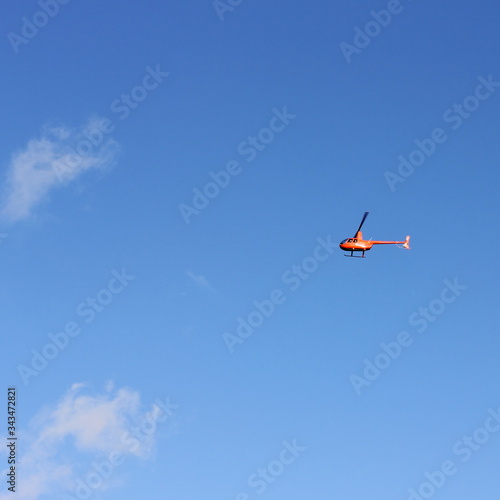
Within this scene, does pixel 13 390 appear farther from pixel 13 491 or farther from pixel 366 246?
pixel 366 246

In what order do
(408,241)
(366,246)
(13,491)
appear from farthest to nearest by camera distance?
(408,241) < (366,246) < (13,491)

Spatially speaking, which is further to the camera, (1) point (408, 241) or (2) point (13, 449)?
(1) point (408, 241)

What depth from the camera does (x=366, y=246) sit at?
126125 mm

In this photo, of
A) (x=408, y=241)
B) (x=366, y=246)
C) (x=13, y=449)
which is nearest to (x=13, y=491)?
(x=13, y=449)

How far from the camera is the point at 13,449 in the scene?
368 feet

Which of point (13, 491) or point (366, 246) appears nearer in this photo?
point (13, 491)

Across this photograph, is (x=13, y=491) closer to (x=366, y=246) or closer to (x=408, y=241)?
(x=366, y=246)

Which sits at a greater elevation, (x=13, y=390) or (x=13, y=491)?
(x=13, y=390)

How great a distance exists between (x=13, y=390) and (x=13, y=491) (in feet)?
43.1

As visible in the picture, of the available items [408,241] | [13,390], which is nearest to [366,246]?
[408,241]

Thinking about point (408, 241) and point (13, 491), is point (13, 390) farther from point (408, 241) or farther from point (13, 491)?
point (408, 241)

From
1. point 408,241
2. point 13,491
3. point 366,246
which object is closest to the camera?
→ point 13,491

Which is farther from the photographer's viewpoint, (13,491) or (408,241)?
(408,241)

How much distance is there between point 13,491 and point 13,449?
211 inches
